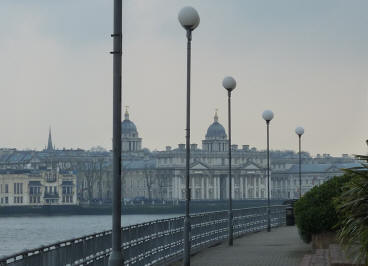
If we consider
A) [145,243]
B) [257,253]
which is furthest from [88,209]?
[145,243]

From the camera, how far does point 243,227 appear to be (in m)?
32.3

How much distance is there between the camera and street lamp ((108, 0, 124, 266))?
1183cm

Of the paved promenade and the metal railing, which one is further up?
the metal railing

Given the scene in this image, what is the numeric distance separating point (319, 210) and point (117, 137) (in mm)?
9515

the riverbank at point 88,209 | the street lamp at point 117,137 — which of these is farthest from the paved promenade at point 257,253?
the riverbank at point 88,209

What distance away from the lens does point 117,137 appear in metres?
11.8

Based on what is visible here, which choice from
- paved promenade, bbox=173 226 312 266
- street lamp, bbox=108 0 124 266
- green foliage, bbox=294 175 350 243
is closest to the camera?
street lamp, bbox=108 0 124 266

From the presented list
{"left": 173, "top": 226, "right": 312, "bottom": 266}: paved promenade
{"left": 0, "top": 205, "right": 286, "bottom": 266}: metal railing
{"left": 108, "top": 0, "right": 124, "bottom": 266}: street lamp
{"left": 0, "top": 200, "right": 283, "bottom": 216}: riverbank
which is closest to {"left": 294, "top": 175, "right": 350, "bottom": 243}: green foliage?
{"left": 173, "top": 226, "right": 312, "bottom": 266}: paved promenade

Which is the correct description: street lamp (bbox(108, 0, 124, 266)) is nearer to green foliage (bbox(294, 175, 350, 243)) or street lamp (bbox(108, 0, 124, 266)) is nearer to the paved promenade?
the paved promenade

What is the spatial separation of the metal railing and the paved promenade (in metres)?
0.44

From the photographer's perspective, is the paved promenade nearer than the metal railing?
No

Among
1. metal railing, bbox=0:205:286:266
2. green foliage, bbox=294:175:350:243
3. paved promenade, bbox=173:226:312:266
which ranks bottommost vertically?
paved promenade, bbox=173:226:312:266

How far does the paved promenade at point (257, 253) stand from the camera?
66.0 feet

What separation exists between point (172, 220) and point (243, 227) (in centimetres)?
1125
